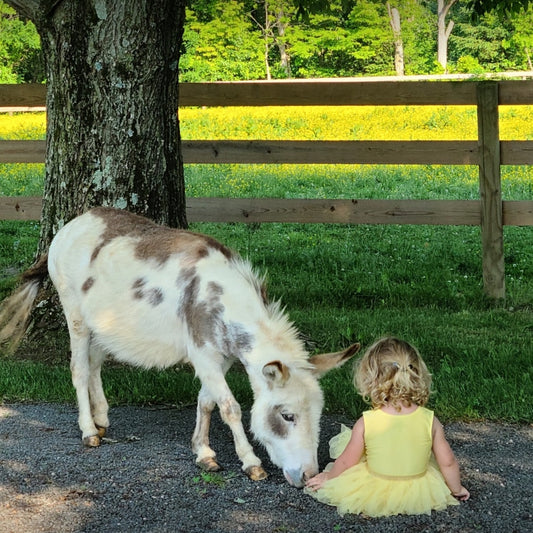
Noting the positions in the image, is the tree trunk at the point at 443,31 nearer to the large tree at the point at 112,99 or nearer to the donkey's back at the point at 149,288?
the large tree at the point at 112,99

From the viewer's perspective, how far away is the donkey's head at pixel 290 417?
4254 millimetres

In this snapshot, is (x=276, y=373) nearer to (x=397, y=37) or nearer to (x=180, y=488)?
(x=180, y=488)

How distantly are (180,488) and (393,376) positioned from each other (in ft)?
3.92

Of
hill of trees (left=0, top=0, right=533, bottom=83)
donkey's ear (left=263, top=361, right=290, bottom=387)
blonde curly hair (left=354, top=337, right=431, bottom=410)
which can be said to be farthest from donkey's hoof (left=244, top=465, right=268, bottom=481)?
hill of trees (left=0, top=0, right=533, bottom=83)

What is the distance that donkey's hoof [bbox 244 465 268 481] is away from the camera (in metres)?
4.47

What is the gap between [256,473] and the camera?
4480 millimetres

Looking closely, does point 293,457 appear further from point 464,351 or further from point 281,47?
point 281,47

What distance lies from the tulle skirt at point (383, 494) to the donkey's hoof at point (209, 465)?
1.99 ft

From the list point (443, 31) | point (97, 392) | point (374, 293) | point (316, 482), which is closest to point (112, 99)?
point (97, 392)

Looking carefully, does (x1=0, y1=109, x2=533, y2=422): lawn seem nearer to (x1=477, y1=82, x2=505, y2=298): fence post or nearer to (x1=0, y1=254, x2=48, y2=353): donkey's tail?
(x1=477, y1=82, x2=505, y2=298): fence post

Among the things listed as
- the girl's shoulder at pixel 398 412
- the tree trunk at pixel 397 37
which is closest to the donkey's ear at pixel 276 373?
the girl's shoulder at pixel 398 412

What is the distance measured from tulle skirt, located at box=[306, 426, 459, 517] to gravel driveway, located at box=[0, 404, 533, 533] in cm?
5

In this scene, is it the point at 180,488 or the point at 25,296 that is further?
the point at 25,296

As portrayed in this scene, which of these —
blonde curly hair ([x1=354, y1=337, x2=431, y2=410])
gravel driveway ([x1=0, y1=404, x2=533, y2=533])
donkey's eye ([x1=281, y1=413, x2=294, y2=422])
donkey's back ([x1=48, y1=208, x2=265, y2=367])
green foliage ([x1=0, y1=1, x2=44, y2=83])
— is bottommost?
gravel driveway ([x1=0, y1=404, x2=533, y2=533])
